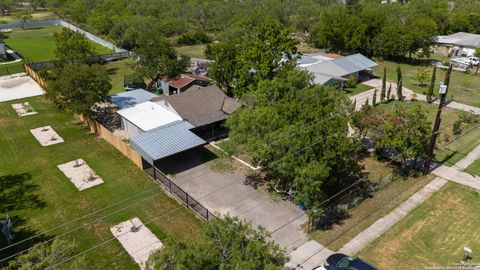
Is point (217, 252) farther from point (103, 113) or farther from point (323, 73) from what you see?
point (323, 73)

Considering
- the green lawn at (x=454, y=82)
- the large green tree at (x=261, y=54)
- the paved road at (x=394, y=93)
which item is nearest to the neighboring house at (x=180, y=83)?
the large green tree at (x=261, y=54)

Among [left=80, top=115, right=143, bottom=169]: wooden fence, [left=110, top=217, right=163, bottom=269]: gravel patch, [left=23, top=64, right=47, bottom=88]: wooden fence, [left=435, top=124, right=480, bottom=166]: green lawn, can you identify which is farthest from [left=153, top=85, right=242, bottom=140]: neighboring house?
[left=23, top=64, right=47, bottom=88]: wooden fence

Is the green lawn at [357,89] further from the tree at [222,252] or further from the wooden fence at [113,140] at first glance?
the tree at [222,252]

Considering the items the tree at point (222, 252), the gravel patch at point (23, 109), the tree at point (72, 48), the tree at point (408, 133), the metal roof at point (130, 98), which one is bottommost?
the gravel patch at point (23, 109)

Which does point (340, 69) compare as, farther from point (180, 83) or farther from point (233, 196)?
point (233, 196)

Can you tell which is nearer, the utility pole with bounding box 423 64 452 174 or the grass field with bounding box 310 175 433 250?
the grass field with bounding box 310 175 433 250

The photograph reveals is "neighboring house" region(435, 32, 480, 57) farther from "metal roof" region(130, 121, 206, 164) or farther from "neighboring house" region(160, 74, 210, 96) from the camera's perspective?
"metal roof" region(130, 121, 206, 164)

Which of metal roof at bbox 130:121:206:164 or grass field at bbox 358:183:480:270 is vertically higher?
metal roof at bbox 130:121:206:164
